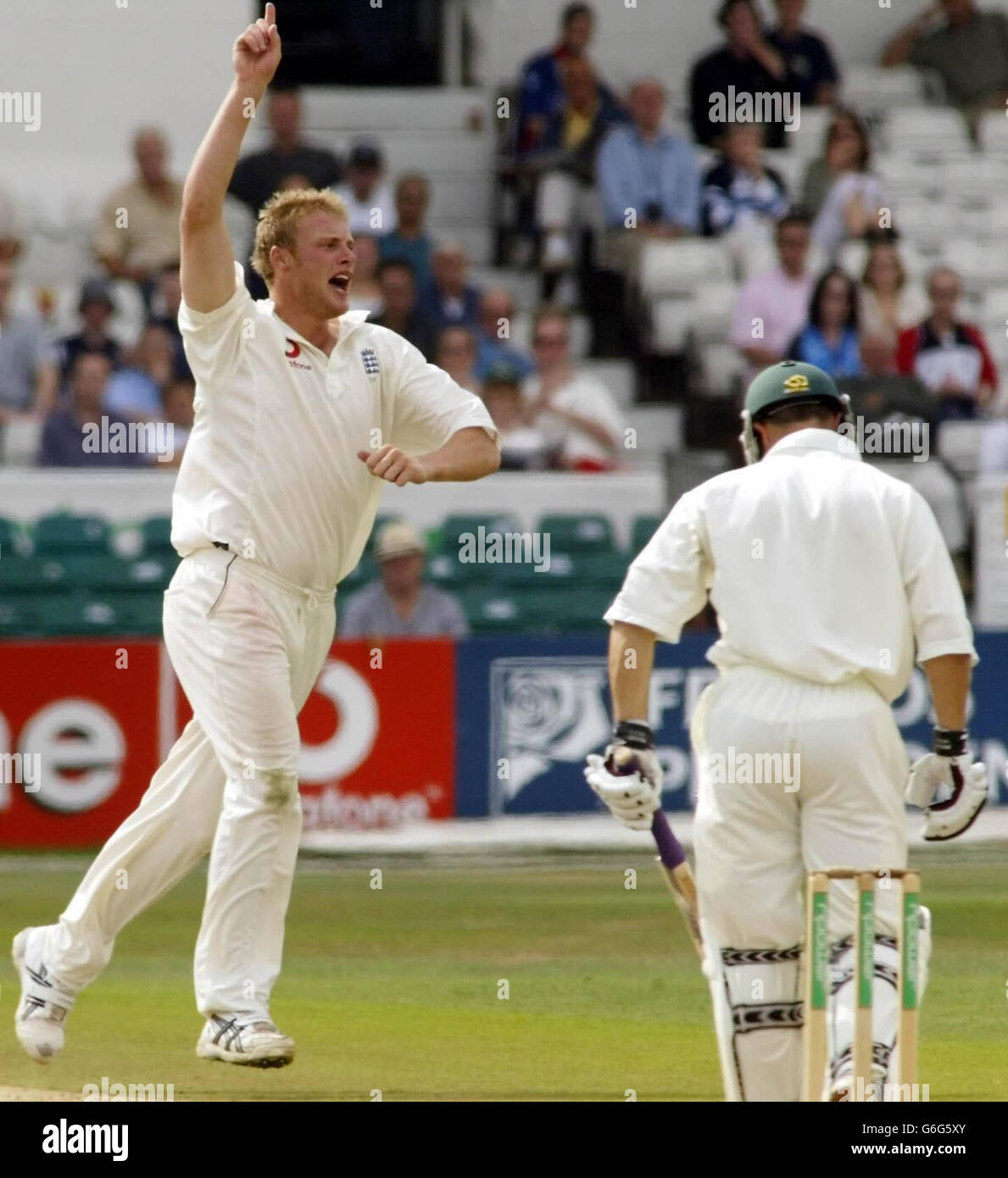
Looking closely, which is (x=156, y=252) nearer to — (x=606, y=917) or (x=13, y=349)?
(x=13, y=349)

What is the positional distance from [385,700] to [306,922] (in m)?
2.71

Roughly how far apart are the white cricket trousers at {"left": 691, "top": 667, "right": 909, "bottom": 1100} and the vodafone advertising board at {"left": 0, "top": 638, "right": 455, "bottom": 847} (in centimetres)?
688

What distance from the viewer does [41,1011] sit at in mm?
6520

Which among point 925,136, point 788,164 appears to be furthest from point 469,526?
point 925,136

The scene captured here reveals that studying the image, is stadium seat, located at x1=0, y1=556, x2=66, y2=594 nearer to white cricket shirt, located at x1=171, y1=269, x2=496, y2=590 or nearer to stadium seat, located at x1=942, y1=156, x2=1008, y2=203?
white cricket shirt, located at x1=171, y1=269, x2=496, y2=590

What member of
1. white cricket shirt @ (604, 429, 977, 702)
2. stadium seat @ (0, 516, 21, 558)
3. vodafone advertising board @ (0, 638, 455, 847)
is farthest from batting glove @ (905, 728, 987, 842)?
stadium seat @ (0, 516, 21, 558)

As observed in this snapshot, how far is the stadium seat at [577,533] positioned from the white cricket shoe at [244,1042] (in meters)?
7.90

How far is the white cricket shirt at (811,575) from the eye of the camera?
546 centimetres

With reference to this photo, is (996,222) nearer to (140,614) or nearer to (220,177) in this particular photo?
(140,614)

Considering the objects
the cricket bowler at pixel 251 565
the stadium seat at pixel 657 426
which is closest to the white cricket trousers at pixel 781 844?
the cricket bowler at pixel 251 565

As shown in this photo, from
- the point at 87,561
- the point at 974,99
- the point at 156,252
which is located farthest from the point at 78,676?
the point at 974,99

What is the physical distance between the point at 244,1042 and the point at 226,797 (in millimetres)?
635

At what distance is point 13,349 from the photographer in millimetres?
14789

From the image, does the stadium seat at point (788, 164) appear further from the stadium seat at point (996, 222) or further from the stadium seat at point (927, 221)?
the stadium seat at point (996, 222)
